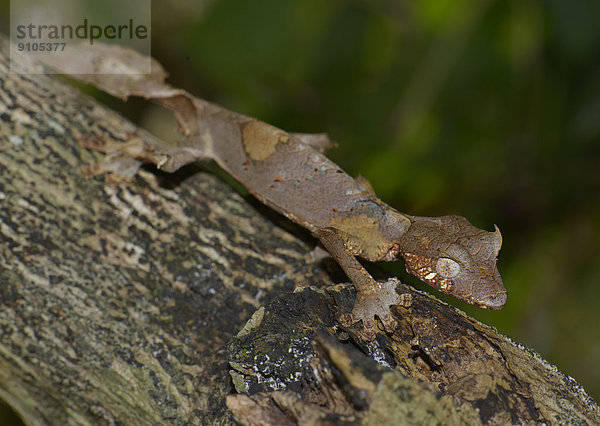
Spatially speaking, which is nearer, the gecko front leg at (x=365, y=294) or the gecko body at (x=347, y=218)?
the gecko front leg at (x=365, y=294)

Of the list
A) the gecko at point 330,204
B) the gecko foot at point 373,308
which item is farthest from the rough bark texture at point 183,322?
the gecko at point 330,204

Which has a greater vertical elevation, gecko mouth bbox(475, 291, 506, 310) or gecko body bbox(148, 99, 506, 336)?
gecko body bbox(148, 99, 506, 336)

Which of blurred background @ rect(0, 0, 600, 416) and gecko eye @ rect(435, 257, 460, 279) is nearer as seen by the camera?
gecko eye @ rect(435, 257, 460, 279)

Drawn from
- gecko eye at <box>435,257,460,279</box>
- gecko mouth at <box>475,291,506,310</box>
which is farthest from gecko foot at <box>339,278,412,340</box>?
gecko mouth at <box>475,291,506,310</box>

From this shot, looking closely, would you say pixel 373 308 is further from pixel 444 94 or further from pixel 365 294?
pixel 444 94

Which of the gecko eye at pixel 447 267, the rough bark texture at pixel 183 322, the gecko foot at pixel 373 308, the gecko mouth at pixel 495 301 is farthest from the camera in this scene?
the gecko eye at pixel 447 267

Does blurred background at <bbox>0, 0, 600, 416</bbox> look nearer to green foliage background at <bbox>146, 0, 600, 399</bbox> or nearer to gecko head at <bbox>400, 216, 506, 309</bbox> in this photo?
green foliage background at <bbox>146, 0, 600, 399</bbox>

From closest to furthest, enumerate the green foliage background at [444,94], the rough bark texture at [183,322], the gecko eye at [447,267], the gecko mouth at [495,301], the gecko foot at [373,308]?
the rough bark texture at [183,322], the gecko foot at [373,308], the gecko mouth at [495,301], the gecko eye at [447,267], the green foliage background at [444,94]

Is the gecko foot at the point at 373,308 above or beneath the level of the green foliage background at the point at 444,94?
beneath

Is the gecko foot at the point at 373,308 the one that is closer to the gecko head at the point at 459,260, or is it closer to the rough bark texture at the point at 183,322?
the rough bark texture at the point at 183,322
